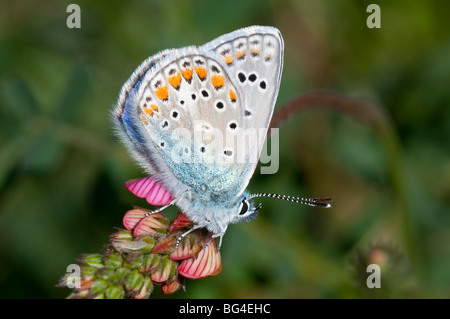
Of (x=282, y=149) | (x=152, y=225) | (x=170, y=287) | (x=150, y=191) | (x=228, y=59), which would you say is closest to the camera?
(x=170, y=287)

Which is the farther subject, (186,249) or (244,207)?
(244,207)

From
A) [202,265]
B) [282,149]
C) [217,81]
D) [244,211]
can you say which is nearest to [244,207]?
[244,211]

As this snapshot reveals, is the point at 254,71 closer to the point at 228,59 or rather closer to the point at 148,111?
the point at 228,59

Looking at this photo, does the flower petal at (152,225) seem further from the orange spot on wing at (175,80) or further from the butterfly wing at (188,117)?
the orange spot on wing at (175,80)

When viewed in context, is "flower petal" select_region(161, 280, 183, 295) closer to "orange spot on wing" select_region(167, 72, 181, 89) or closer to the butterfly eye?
the butterfly eye

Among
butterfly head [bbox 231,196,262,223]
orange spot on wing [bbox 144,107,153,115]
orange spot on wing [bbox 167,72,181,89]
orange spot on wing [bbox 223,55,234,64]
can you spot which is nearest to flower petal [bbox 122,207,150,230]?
butterfly head [bbox 231,196,262,223]
